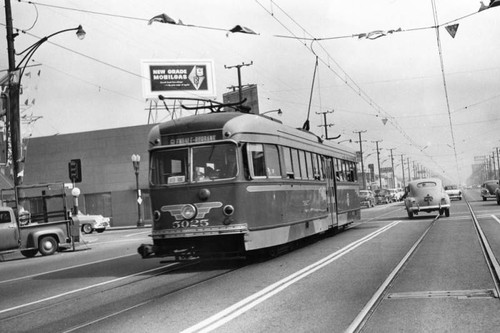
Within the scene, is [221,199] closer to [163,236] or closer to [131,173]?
[163,236]

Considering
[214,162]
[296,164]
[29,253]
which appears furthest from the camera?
[29,253]

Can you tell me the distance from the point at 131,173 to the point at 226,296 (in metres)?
41.2

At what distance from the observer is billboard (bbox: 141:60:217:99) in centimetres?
4853

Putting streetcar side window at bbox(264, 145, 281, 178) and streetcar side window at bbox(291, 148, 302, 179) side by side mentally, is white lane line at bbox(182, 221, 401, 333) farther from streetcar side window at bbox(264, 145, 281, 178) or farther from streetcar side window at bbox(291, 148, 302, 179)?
streetcar side window at bbox(291, 148, 302, 179)

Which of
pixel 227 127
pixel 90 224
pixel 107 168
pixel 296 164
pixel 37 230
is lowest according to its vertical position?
pixel 90 224

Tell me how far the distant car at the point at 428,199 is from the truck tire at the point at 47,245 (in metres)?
16.1

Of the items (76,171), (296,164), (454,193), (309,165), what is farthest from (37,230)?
(454,193)

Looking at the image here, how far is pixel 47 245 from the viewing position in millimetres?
19875

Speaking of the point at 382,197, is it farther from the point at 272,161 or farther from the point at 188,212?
the point at 188,212

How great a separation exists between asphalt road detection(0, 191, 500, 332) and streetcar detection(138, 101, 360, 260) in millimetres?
575

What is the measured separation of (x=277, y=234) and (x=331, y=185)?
5787 millimetres

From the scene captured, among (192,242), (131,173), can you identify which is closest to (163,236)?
(192,242)

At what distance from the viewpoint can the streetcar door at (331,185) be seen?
1733 centimetres

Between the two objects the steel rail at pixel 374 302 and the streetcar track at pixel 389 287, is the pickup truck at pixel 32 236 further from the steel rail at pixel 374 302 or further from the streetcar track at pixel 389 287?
the steel rail at pixel 374 302
